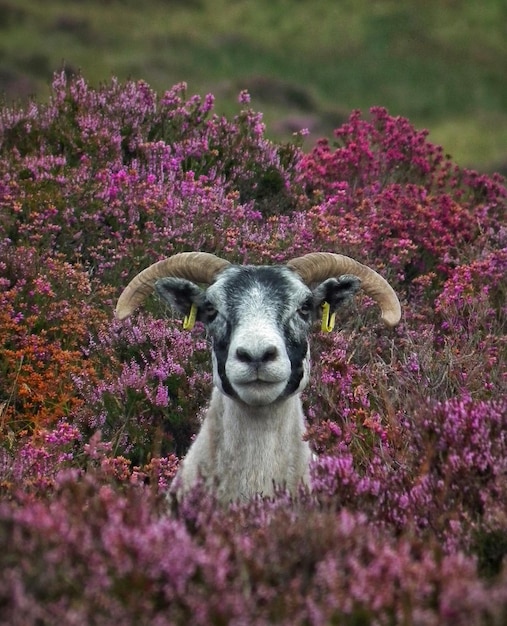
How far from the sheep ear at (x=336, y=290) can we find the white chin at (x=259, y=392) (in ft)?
2.86

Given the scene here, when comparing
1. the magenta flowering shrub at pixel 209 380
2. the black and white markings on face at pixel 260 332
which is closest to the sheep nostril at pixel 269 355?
the black and white markings on face at pixel 260 332

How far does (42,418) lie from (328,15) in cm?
6604

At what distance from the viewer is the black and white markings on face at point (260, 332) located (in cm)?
614

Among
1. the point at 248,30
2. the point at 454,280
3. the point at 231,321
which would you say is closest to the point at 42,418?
the point at 231,321

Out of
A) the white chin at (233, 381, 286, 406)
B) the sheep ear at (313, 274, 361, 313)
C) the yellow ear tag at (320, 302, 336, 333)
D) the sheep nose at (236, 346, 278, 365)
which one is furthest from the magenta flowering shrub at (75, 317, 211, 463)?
the sheep nose at (236, 346, 278, 365)

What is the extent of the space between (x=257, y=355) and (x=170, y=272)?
1.24 metres

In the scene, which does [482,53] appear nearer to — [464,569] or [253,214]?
[253,214]

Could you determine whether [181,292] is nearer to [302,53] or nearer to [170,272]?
[170,272]

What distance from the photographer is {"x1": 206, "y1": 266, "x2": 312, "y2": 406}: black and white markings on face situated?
614 cm

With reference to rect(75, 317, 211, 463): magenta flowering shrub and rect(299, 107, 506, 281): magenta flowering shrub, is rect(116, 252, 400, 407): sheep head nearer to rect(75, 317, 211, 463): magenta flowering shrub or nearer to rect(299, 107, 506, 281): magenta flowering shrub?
rect(75, 317, 211, 463): magenta flowering shrub

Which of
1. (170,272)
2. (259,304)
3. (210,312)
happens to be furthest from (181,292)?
(259,304)

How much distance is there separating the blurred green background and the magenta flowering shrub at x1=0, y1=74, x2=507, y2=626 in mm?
27693

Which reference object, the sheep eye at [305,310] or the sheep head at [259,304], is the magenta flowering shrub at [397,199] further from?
the sheep eye at [305,310]

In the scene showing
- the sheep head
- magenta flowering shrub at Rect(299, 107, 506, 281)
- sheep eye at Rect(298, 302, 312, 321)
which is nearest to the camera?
the sheep head
